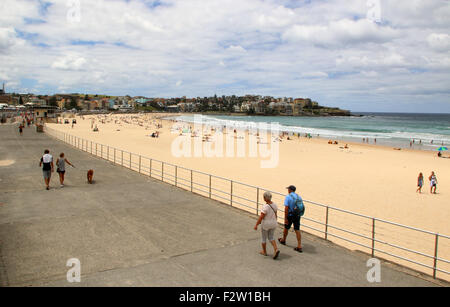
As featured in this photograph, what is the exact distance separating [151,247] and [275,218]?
243cm

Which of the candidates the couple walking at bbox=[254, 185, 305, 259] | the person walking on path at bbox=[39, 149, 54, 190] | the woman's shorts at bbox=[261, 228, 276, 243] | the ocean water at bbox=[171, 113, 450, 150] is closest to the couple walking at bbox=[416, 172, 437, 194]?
the couple walking at bbox=[254, 185, 305, 259]

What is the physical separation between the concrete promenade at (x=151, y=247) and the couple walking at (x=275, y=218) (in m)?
0.23

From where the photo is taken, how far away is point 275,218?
6.14 metres

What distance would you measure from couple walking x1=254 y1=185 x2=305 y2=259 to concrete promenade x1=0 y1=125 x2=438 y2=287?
9.1 inches

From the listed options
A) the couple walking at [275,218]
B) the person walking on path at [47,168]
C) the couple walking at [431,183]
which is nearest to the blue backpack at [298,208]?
the couple walking at [275,218]

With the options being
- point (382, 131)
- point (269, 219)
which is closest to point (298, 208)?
point (269, 219)

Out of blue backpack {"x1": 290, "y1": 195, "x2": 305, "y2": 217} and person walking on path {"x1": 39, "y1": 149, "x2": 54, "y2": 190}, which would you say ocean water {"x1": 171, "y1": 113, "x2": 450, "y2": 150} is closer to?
blue backpack {"x1": 290, "y1": 195, "x2": 305, "y2": 217}

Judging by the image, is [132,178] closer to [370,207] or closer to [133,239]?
[133,239]

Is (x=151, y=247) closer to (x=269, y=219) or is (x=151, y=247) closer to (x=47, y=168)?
(x=269, y=219)

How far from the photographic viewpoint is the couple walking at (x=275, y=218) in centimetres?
607

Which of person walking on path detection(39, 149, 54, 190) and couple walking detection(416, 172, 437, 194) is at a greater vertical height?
person walking on path detection(39, 149, 54, 190)

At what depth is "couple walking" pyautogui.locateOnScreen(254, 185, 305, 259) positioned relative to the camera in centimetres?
607
